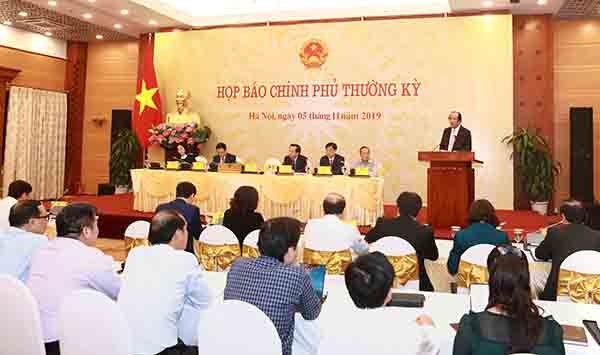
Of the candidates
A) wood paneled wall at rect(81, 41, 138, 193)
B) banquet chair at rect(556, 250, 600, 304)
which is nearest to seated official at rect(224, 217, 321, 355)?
banquet chair at rect(556, 250, 600, 304)

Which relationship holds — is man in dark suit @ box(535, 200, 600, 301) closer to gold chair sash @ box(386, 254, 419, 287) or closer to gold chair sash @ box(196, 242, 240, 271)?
gold chair sash @ box(386, 254, 419, 287)

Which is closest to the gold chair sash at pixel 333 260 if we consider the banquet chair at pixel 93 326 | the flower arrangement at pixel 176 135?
the banquet chair at pixel 93 326

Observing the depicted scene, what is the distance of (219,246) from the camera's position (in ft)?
12.2

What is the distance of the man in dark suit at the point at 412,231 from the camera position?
11.4 feet

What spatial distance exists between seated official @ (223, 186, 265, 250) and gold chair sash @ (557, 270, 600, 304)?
2298 millimetres

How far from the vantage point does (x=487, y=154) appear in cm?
907

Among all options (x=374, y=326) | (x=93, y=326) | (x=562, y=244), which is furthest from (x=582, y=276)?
(x=93, y=326)

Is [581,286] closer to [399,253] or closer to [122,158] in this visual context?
[399,253]

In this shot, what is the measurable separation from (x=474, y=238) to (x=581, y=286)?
28.4 inches

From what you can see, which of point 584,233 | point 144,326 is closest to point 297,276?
point 144,326

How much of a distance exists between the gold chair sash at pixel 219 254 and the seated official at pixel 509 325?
232 cm

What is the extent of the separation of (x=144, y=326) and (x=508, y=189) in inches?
318

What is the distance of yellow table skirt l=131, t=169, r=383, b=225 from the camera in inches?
263

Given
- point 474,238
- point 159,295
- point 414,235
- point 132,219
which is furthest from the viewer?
point 132,219
